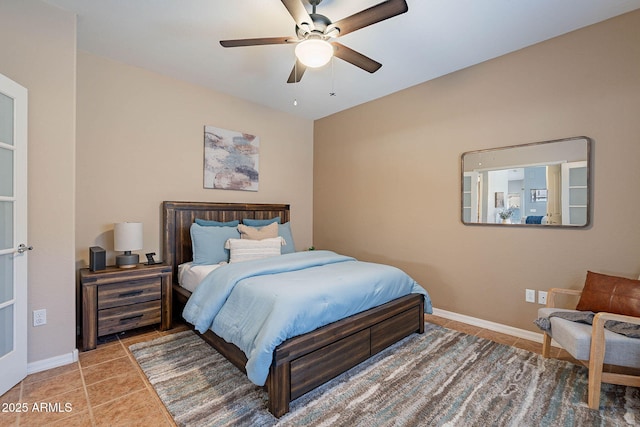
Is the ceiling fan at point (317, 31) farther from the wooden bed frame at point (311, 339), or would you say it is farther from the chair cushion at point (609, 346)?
the chair cushion at point (609, 346)

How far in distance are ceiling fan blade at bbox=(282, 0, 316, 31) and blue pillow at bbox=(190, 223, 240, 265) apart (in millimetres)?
2310

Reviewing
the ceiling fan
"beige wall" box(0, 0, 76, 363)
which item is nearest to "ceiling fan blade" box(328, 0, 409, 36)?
the ceiling fan

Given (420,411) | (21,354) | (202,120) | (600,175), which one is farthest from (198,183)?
(600,175)

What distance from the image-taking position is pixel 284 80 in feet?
11.6

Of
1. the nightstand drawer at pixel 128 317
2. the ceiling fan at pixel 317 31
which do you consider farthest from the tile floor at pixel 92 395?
the ceiling fan at pixel 317 31

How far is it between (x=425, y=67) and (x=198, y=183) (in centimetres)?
305

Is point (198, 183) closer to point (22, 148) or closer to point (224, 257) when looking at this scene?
point (224, 257)

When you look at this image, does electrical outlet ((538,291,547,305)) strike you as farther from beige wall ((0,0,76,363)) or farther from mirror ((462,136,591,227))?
beige wall ((0,0,76,363))

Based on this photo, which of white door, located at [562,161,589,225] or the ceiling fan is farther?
white door, located at [562,161,589,225]

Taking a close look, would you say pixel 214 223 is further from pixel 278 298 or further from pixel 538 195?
pixel 538 195

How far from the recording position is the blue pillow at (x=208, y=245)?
3.24 meters


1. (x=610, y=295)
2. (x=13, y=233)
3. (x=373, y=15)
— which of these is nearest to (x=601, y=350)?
(x=610, y=295)

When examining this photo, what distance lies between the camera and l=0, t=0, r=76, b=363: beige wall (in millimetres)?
2158

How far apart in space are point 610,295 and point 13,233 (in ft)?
14.2
